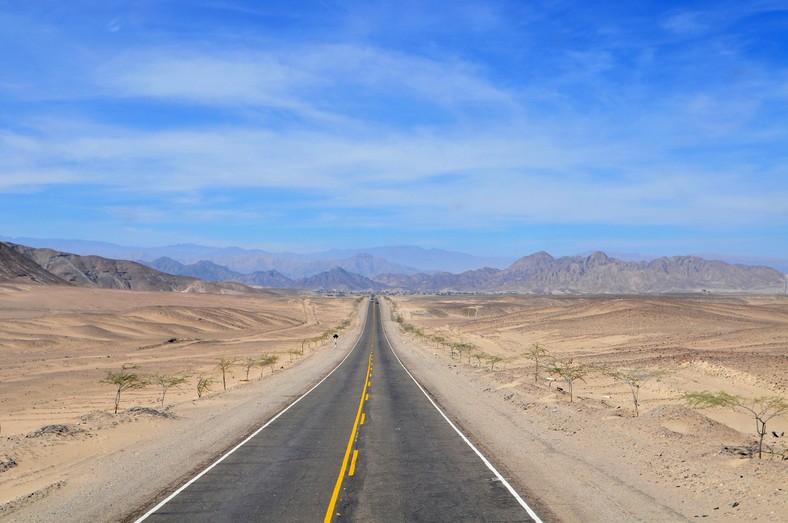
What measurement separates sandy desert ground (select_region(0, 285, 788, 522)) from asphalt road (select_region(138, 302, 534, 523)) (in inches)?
35.4

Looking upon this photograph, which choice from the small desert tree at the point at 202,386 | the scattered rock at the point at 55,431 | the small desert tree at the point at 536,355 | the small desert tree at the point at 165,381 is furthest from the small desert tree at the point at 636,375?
the scattered rock at the point at 55,431

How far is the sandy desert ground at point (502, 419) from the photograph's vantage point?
12805 mm

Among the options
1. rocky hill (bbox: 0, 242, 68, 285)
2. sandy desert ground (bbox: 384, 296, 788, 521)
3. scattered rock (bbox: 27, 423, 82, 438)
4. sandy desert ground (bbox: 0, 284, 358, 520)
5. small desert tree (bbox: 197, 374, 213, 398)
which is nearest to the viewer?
sandy desert ground (bbox: 384, 296, 788, 521)

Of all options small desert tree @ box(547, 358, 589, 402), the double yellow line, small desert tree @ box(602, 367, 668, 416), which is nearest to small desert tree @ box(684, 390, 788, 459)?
small desert tree @ box(602, 367, 668, 416)

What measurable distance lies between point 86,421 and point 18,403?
1162 centimetres

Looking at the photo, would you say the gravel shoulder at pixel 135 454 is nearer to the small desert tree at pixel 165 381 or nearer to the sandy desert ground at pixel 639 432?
the small desert tree at pixel 165 381

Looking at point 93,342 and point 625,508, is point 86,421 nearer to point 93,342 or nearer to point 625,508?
point 625,508

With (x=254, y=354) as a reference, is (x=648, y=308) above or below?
above

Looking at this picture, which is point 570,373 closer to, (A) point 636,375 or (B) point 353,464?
(A) point 636,375

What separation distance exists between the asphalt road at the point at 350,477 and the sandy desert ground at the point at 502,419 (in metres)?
0.90

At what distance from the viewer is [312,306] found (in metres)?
163

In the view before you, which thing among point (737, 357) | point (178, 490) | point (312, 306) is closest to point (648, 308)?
point (737, 357)

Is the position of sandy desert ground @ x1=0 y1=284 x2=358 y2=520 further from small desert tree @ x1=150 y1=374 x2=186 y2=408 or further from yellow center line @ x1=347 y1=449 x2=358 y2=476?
yellow center line @ x1=347 y1=449 x2=358 y2=476

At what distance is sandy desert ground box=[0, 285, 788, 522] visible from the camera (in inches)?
504
